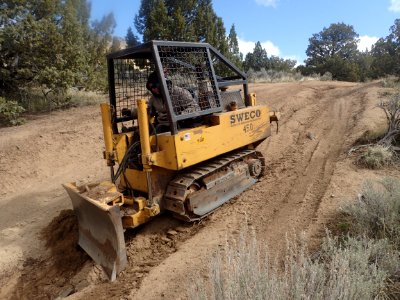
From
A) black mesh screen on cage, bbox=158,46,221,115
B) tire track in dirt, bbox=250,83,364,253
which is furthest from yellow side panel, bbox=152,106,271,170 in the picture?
tire track in dirt, bbox=250,83,364,253

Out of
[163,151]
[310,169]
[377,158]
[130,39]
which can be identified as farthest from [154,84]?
[130,39]

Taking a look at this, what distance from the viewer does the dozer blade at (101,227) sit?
160 inches

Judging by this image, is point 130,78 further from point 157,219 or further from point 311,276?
point 311,276

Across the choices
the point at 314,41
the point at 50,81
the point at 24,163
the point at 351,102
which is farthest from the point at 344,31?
the point at 24,163

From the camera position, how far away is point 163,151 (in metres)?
4.51

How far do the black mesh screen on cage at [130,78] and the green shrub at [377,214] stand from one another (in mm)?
3514

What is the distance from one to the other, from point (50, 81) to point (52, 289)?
29.1 feet

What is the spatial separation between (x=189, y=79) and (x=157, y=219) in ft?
7.11

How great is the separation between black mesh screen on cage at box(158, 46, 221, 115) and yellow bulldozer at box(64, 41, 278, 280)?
0.01 metres

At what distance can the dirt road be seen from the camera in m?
4.12

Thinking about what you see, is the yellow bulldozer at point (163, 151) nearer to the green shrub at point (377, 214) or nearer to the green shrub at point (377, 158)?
the green shrub at point (377, 214)

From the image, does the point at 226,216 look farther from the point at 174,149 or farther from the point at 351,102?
the point at 351,102

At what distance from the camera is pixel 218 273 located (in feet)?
7.75

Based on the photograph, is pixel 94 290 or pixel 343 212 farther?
pixel 343 212
